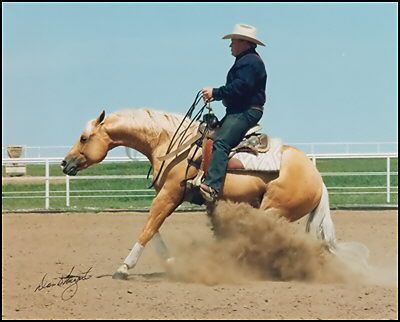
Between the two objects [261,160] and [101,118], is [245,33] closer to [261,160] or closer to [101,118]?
[261,160]

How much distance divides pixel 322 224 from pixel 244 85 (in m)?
1.42

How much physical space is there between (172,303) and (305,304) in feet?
3.10

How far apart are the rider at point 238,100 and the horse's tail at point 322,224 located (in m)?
0.90

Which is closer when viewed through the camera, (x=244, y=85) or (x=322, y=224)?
(x=244, y=85)

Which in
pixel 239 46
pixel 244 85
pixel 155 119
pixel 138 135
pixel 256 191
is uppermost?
pixel 239 46

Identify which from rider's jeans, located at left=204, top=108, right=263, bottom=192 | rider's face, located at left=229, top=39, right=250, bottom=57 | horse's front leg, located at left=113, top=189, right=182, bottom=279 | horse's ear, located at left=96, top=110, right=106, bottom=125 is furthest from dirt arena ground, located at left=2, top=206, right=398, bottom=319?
rider's face, located at left=229, top=39, right=250, bottom=57

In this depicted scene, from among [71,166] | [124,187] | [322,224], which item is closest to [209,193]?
[322,224]

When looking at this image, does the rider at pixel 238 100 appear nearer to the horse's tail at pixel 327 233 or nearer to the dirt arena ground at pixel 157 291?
the dirt arena ground at pixel 157 291

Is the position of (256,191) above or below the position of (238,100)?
below

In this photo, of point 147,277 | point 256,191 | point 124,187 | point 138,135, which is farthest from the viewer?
point 124,187

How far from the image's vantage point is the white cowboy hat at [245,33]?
7.60 m

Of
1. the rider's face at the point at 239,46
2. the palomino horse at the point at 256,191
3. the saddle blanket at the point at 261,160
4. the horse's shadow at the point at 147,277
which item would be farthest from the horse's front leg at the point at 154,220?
the rider's face at the point at 239,46

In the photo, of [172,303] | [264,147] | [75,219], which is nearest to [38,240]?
[75,219]
